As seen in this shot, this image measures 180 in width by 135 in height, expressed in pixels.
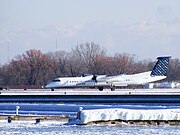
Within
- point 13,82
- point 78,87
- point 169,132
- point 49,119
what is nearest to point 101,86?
point 78,87

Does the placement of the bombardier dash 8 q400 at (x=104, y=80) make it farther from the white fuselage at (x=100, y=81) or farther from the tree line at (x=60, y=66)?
the tree line at (x=60, y=66)

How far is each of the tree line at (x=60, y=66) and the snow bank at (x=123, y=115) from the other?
298 feet

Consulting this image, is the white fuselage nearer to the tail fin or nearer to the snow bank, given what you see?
the tail fin

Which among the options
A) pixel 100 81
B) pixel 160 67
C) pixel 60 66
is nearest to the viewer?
pixel 100 81

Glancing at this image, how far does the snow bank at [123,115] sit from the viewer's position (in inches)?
1102

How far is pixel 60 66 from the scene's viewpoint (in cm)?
13288

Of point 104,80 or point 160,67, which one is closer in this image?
point 104,80

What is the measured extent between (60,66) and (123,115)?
105 meters

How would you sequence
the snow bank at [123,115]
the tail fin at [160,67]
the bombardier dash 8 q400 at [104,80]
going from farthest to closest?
1. the tail fin at [160,67]
2. the bombardier dash 8 q400 at [104,80]
3. the snow bank at [123,115]

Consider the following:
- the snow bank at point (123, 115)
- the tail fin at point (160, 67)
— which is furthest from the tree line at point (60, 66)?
the snow bank at point (123, 115)

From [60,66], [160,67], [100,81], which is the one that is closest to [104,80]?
[100,81]

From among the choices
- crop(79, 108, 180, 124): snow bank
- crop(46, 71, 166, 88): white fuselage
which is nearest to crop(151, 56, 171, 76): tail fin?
crop(46, 71, 166, 88): white fuselage

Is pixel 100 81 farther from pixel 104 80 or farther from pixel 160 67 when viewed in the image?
pixel 160 67

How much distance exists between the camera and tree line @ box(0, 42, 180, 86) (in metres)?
123
